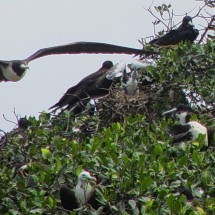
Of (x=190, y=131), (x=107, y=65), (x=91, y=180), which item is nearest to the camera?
(x=91, y=180)

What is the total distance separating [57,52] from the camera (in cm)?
912

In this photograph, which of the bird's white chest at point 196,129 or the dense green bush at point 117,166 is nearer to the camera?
the dense green bush at point 117,166

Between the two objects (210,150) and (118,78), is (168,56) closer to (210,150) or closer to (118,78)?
(118,78)

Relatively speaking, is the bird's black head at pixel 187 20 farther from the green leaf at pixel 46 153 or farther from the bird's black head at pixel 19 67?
the green leaf at pixel 46 153

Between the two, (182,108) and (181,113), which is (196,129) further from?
(182,108)

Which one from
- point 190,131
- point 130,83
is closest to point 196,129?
point 190,131

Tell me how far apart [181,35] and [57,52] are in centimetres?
313

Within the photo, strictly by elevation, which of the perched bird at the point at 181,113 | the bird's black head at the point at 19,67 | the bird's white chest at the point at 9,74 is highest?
the bird's black head at the point at 19,67

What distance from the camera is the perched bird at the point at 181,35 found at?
11.7 metres

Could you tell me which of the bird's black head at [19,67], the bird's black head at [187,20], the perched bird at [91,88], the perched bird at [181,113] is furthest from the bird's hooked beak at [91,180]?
the bird's black head at [187,20]

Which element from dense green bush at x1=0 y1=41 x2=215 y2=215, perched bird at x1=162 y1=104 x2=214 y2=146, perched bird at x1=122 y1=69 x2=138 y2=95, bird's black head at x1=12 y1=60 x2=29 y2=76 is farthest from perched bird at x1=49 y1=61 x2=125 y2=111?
perched bird at x1=162 y1=104 x2=214 y2=146

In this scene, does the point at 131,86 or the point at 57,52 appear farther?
the point at 131,86

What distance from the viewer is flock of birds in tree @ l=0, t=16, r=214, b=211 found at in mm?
7633

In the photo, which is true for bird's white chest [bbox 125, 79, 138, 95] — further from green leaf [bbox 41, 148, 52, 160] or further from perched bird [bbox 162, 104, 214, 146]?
green leaf [bbox 41, 148, 52, 160]
